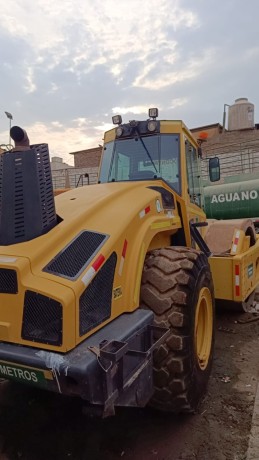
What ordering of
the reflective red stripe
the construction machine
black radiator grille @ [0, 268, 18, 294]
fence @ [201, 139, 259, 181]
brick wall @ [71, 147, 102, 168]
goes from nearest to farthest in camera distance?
the construction machine
black radiator grille @ [0, 268, 18, 294]
the reflective red stripe
fence @ [201, 139, 259, 181]
brick wall @ [71, 147, 102, 168]

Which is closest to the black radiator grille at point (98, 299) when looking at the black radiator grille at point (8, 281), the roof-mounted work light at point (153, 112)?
the black radiator grille at point (8, 281)

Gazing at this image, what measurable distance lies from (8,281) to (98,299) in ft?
1.79

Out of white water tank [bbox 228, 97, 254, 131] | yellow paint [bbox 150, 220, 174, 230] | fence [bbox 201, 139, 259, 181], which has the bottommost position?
yellow paint [bbox 150, 220, 174, 230]

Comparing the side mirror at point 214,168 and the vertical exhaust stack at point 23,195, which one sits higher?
the side mirror at point 214,168

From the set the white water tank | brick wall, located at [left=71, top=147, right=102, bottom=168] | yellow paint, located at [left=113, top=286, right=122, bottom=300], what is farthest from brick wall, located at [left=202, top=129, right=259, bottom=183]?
yellow paint, located at [left=113, top=286, right=122, bottom=300]

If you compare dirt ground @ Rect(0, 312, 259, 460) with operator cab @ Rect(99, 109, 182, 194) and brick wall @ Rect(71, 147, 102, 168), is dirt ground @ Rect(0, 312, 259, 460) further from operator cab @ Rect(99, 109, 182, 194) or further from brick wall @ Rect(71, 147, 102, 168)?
brick wall @ Rect(71, 147, 102, 168)

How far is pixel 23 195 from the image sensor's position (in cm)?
252

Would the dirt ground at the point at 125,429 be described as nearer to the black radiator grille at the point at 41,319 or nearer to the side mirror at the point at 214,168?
the black radiator grille at the point at 41,319

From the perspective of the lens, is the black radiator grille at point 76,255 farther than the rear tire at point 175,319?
No

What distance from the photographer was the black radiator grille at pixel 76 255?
2.30 meters

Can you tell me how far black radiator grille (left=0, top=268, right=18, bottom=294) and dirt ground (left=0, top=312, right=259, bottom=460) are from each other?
1.35m

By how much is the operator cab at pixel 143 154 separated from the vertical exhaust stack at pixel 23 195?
174cm

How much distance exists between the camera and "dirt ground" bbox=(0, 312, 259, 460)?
9.08 feet

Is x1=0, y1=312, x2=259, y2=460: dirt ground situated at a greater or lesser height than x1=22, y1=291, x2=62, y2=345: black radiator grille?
lesser
